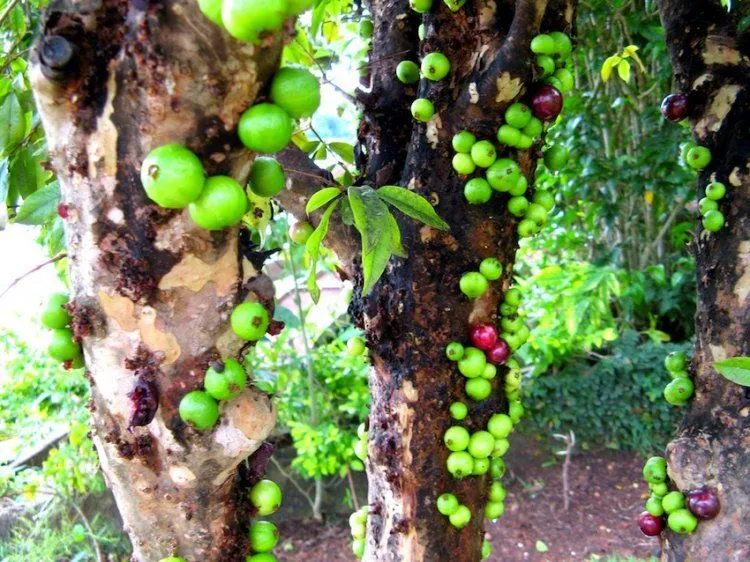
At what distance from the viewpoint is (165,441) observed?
1.24 meters

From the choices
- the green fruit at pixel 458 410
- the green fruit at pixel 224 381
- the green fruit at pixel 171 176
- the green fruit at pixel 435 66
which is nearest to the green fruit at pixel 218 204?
the green fruit at pixel 171 176

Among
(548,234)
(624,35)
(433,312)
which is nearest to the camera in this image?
(433,312)

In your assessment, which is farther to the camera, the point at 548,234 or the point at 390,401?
the point at 548,234

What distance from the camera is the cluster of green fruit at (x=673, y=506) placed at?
194 cm

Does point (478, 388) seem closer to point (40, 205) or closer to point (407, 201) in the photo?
point (407, 201)

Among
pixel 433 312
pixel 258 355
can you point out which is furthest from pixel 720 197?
pixel 258 355

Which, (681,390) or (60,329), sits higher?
(60,329)

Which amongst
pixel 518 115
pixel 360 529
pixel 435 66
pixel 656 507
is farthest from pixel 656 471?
pixel 435 66

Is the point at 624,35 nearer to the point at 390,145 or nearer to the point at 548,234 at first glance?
the point at 548,234

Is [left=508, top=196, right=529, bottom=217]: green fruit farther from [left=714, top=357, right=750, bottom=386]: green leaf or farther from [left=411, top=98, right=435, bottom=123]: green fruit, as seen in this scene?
[left=714, top=357, right=750, bottom=386]: green leaf

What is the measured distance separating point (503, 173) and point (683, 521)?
131cm

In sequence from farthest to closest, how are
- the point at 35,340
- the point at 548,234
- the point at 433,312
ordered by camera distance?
the point at 548,234 < the point at 35,340 < the point at 433,312

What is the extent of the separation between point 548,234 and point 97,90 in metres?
5.63

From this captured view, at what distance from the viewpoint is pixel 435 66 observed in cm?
185
